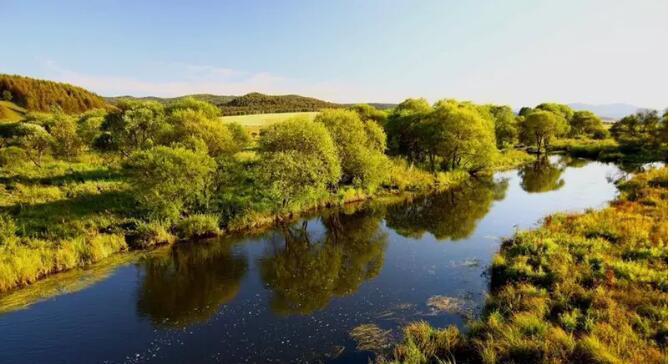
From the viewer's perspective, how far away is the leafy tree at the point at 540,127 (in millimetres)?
78500

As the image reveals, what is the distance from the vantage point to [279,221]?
3195 centimetres

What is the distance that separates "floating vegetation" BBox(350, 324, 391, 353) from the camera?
1427cm

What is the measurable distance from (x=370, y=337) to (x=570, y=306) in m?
7.96

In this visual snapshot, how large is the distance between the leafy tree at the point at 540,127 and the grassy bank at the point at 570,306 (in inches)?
2470

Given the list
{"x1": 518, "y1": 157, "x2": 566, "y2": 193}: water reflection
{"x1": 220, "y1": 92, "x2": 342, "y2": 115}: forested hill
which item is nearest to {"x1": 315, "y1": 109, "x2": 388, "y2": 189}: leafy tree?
{"x1": 518, "y1": 157, "x2": 566, "y2": 193}: water reflection

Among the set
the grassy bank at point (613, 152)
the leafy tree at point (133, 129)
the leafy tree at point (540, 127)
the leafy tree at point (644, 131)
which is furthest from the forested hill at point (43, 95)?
the leafy tree at point (644, 131)

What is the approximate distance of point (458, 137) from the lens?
5184 centimetres

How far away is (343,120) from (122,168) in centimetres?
2472

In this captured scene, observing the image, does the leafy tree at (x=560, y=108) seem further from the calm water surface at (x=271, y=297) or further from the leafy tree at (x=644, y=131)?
the calm water surface at (x=271, y=297)

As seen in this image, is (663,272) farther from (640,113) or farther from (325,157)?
(640,113)

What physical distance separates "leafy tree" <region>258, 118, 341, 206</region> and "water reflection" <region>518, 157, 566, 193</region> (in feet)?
86.8

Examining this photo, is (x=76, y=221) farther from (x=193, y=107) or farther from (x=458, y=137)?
(x=458, y=137)

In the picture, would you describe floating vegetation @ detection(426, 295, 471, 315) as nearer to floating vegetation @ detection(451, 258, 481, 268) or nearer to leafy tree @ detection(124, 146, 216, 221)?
floating vegetation @ detection(451, 258, 481, 268)

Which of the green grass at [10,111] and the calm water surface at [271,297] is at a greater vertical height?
the green grass at [10,111]
